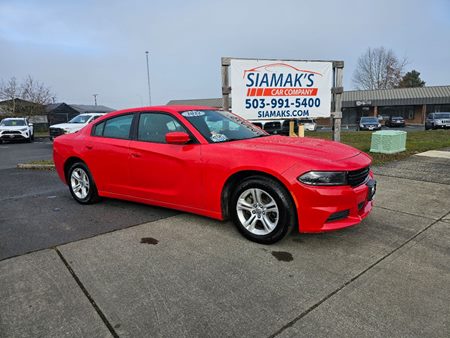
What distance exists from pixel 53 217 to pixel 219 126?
2.60 metres

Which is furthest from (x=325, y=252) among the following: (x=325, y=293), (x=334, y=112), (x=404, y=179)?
(x=334, y=112)

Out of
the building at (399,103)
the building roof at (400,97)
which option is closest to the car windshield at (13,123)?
the building at (399,103)

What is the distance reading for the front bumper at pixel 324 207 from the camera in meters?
3.43

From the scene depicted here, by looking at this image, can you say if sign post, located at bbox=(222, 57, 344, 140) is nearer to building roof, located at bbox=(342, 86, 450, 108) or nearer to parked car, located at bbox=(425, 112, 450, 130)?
parked car, located at bbox=(425, 112, 450, 130)

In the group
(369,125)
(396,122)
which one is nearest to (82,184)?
(369,125)

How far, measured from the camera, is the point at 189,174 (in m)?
4.14

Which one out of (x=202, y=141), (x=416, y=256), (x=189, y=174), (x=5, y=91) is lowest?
(x=416, y=256)

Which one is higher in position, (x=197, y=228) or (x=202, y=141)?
(x=202, y=141)

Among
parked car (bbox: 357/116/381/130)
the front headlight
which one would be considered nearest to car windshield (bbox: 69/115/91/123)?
the front headlight

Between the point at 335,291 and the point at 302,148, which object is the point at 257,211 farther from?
the point at 335,291

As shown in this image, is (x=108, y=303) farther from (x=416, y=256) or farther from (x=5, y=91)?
(x=5, y=91)

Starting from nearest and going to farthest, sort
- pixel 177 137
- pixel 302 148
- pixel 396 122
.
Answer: pixel 302 148
pixel 177 137
pixel 396 122

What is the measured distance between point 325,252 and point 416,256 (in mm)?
878

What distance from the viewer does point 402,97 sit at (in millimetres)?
47719
